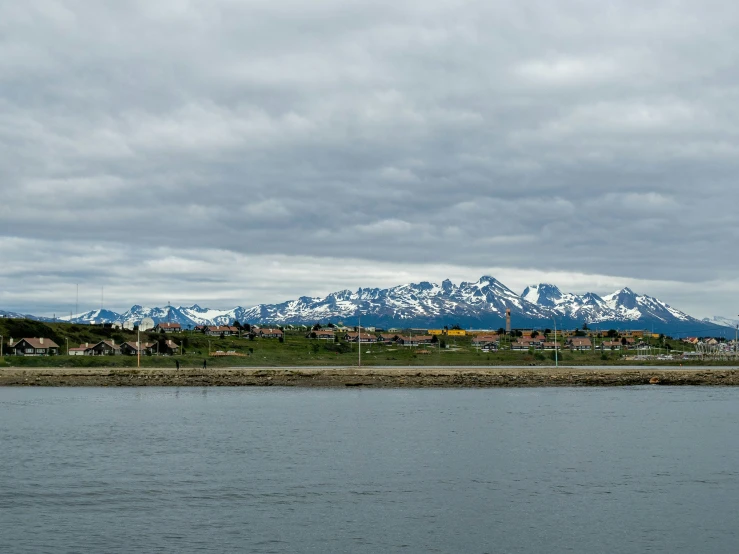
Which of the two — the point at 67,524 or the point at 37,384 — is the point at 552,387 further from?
the point at 67,524

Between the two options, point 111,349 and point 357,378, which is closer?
point 357,378

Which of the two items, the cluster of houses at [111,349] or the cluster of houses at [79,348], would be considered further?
the cluster of houses at [111,349]

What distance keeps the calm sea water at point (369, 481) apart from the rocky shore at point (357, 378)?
145 feet

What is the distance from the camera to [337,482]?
42469mm

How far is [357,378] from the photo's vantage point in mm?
128625

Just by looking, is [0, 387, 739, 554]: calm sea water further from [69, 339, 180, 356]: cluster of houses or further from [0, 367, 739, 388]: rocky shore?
[69, 339, 180, 356]: cluster of houses

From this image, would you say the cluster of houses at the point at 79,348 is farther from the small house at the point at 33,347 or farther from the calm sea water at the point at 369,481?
the calm sea water at the point at 369,481

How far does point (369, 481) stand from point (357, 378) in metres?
86.0

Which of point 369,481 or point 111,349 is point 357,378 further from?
point 111,349

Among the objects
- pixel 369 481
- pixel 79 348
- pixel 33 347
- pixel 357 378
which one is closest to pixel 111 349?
pixel 79 348

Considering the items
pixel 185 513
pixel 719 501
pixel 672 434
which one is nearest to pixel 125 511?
pixel 185 513

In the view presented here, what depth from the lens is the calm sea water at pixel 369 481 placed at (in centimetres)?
3150

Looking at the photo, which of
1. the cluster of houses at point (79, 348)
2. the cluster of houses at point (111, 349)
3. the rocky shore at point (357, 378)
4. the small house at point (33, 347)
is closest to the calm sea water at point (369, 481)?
the rocky shore at point (357, 378)

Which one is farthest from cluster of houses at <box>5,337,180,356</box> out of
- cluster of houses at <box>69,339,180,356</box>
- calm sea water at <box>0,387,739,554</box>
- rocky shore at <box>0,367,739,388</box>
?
calm sea water at <box>0,387,739,554</box>
